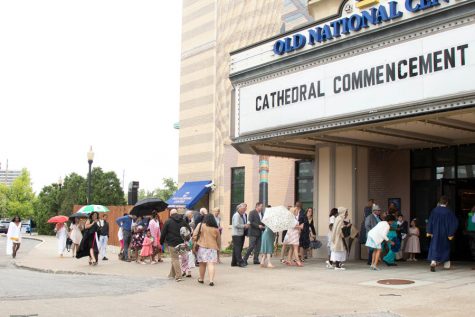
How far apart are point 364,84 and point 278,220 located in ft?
14.5

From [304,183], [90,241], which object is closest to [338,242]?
[90,241]

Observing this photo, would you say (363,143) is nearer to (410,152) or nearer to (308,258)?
(410,152)

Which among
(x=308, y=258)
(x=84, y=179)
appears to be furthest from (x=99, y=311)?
(x=84, y=179)

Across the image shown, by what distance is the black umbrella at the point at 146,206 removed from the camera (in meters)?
18.1

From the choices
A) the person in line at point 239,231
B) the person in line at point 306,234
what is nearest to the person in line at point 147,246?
the person in line at point 239,231

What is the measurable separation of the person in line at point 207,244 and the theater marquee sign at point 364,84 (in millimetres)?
4247

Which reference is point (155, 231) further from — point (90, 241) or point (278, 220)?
point (278, 220)

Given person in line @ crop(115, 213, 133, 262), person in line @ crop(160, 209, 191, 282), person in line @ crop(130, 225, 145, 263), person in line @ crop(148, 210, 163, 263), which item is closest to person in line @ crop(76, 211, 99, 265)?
Result: person in line @ crop(130, 225, 145, 263)

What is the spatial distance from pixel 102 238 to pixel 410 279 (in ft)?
36.5

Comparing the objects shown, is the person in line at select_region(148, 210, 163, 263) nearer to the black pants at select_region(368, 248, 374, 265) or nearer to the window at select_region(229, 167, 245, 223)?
the black pants at select_region(368, 248, 374, 265)

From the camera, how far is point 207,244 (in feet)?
42.1

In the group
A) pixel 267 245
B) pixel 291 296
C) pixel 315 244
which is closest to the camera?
pixel 291 296

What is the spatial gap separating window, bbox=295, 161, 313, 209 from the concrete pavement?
7550 millimetres

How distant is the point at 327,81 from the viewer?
1500 centimetres
